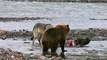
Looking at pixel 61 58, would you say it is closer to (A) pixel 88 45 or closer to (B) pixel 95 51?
(B) pixel 95 51

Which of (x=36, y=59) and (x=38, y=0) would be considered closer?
(x=36, y=59)

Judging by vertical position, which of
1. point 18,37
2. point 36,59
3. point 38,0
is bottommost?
point 38,0

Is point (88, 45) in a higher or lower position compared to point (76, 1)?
higher

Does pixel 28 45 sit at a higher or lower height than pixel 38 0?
higher

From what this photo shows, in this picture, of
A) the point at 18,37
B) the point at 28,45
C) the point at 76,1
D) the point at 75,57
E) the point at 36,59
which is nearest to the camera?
the point at 36,59

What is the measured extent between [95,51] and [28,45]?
13.2ft

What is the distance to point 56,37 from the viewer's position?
17.7 m

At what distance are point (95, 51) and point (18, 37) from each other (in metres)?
8.10

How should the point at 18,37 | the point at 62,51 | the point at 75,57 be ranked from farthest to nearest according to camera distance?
the point at 18,37 < the point at 62,51 < the point at 75,57

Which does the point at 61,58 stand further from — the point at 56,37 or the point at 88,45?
the point at 88,45

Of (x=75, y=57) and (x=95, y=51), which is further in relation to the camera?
(x=95, y=51)

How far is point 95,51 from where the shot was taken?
1934cm

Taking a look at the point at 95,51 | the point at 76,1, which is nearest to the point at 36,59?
the point at 95,51

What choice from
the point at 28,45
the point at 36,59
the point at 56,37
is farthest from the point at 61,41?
the point at 28,45
